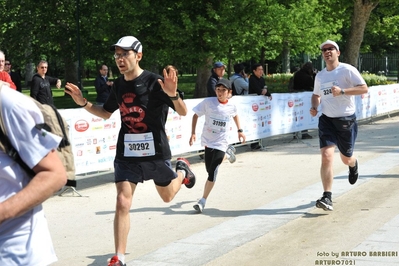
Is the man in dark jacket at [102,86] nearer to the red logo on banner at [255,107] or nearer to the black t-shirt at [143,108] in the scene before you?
the red logo on banner at [255,107]

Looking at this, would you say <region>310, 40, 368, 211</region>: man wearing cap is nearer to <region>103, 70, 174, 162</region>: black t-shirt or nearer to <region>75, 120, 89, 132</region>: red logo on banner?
Answer: <region>103, 70, 174, 162</region>: black t-shirt

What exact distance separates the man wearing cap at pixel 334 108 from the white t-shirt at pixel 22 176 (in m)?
6.09

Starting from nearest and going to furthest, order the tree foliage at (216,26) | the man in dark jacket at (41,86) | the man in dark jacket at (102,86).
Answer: the man in dark jacket at (41,86) < the man in dark jacket at (102,86) < the tree foliage at (216,26)

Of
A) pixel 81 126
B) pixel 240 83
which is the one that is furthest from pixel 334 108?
pixel 240 83

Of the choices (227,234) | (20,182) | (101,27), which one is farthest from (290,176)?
(101,27)

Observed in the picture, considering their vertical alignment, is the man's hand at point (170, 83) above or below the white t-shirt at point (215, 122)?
above

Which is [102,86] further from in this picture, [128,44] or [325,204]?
[128,44]

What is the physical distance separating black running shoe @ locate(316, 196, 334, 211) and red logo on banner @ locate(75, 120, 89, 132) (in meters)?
3.95

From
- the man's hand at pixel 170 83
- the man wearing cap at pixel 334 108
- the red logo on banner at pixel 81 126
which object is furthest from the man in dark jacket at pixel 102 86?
the man's hand at pixel 170 83

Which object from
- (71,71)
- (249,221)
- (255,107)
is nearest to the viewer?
(249,221)

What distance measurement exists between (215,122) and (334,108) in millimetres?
1551

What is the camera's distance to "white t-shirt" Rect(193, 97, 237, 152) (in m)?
9.73

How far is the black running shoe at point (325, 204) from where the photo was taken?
8945mm

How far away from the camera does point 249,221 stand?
863cm
